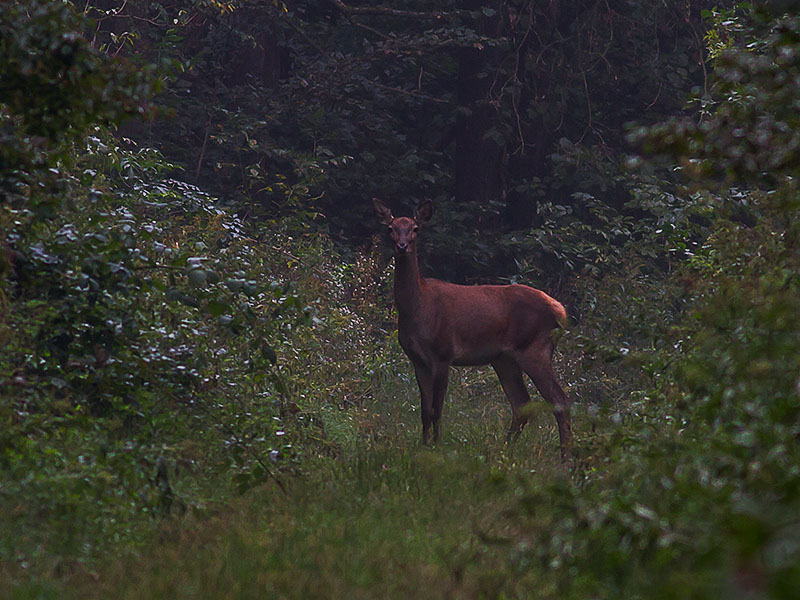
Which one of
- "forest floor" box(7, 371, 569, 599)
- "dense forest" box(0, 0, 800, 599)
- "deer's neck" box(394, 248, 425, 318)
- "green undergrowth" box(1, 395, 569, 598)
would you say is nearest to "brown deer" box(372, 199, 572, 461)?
"deer's neck" box(394, 248, 425, 318)

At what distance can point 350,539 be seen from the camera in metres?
5.18

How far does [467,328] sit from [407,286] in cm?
72

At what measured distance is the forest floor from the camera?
170 inches

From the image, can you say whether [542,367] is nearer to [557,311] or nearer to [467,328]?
[557,311]

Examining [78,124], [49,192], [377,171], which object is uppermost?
[78,124]

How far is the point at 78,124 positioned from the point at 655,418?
11.6 feet

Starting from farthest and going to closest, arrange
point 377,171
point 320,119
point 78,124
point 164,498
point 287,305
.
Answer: point 377,171, point 320,119, point 287,305, point 78,124, point 164,498

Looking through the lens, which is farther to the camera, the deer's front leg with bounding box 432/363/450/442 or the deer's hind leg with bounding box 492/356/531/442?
the deer's hind leg with bounding box 492/356/531/442

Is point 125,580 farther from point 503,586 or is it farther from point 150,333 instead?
point 150,333

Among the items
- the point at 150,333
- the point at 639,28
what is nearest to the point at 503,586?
the point at 150,333

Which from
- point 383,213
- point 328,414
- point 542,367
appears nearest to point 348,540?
point 328,414

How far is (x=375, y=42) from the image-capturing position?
1873 cm

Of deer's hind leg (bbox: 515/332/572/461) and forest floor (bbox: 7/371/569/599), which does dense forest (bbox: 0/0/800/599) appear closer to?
forest floor (bbox: 7/371/569/599)

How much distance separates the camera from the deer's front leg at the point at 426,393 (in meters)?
9.85
